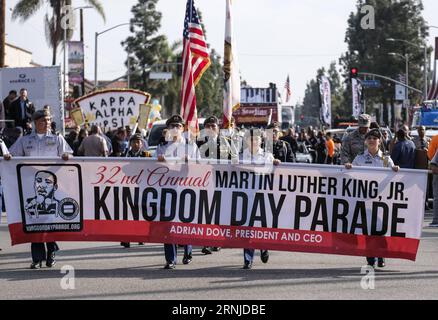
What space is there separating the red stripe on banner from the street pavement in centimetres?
25

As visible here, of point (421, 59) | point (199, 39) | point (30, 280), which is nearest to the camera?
point (30, 280)

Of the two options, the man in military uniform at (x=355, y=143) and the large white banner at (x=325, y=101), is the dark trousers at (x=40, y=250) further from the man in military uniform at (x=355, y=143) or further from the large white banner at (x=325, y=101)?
the large white banner at (x=325, y=101)

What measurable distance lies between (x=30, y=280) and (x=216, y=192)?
2.56 metres

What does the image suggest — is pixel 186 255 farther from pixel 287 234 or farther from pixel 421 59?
pixel 421 59

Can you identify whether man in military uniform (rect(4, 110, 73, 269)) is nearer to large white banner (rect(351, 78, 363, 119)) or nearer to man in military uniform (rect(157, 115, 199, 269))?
man in military uniform (rect(157, 115, 199, 269))

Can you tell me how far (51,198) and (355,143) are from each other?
14.3 ft

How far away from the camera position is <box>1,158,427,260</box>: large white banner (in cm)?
1227

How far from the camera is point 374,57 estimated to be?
89.4m

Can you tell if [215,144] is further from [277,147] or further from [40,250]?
[40,250]

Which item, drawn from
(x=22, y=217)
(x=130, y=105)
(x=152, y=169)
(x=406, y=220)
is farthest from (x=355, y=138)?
(x=130, y=105)

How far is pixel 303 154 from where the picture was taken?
35.0 metres

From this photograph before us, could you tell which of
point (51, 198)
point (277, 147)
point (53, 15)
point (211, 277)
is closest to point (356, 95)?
point (53, 15)

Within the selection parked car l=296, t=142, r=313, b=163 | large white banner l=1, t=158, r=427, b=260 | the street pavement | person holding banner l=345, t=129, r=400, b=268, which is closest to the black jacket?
the street pavement

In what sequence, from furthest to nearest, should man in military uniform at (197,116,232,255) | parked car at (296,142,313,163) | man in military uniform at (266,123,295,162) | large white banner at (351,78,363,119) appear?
large white banner at (351,78,363,119), parked car at (296,142,313,163), man in military uniform at (266,123,295,162), man in military uniform at (197,116,232,255)
